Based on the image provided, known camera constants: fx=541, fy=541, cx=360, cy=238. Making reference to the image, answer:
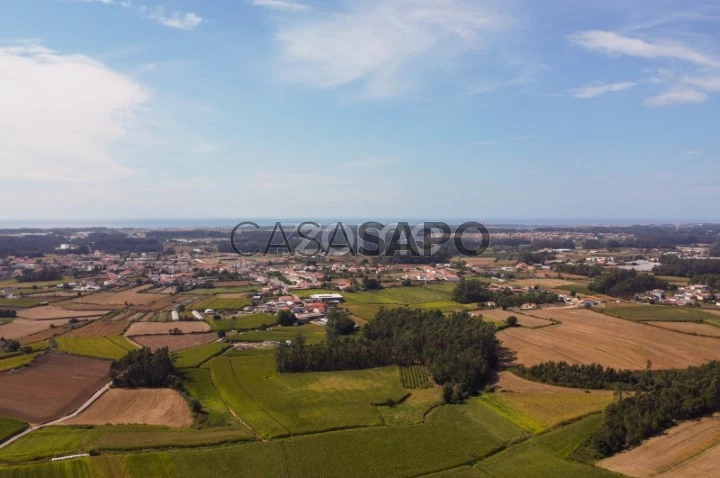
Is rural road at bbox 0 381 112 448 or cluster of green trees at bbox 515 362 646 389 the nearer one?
rural road at bbox 0 381 112 448

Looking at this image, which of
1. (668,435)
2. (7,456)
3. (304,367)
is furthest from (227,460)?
A: (668,435)

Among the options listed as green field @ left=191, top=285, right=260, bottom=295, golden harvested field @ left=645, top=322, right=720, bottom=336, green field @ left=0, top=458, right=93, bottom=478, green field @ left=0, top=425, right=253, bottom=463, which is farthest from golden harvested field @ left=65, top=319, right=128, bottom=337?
golden harvested field @ left=645, top=322, right=720, bottom=336

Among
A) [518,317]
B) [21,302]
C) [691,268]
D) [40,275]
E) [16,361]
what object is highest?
[691,268]

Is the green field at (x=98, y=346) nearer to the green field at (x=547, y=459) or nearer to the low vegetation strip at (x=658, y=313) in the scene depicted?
the green field at (x=547, y=459)

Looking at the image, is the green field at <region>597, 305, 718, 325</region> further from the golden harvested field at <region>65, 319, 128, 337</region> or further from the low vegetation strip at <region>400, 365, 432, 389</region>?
the golden harvested field at <region>65, 319, 128, 337</region>

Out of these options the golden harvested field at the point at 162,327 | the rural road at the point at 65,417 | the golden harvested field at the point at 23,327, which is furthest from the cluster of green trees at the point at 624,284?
the golden harvested field at the point at 23,327

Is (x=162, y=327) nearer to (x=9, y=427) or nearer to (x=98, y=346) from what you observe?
(x=98, y=346)

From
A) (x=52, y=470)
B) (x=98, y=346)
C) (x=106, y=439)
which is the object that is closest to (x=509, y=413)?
(x=106, y=439)

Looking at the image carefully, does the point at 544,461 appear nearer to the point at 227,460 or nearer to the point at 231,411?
the point at 227,460
